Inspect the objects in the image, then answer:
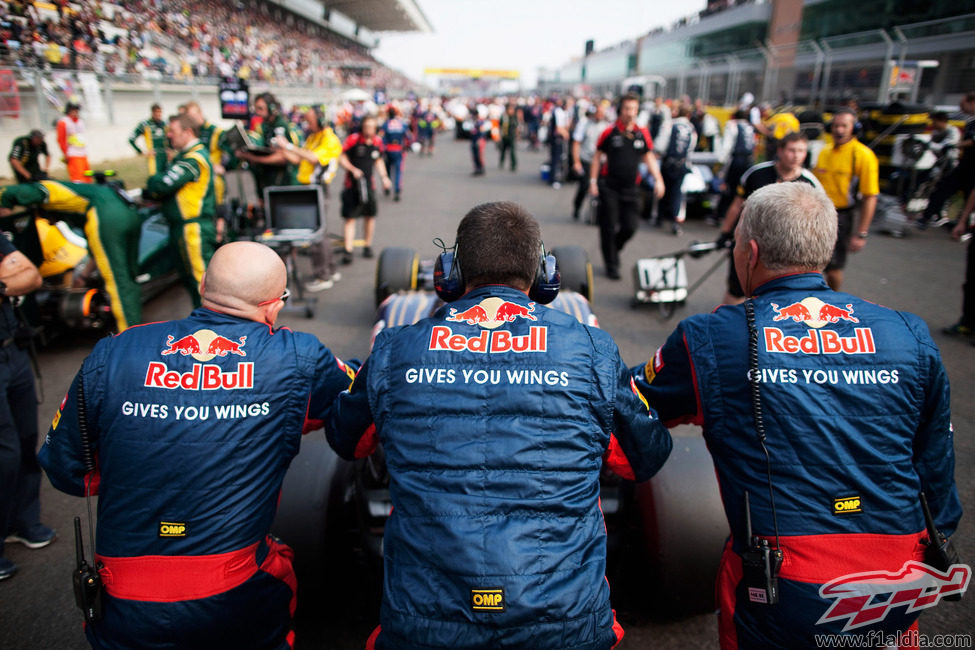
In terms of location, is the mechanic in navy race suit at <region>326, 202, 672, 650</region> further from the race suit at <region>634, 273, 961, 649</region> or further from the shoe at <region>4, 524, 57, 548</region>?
the shoe at <region>4, 524, 57, 548</region>

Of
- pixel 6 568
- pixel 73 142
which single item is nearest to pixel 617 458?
pixel 6 568

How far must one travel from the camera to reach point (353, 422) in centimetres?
174

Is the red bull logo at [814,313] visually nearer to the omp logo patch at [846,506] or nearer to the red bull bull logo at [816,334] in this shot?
the red bull bull logo at [816,334]

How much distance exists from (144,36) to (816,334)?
9133 millimetres

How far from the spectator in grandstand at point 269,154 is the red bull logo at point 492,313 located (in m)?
6.06

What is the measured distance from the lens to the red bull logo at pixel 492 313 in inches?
62.2

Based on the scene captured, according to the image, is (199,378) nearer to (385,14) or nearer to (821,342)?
(821,342)

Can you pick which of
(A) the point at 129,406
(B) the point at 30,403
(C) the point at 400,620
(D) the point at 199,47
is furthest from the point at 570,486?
(D) the point at 199,47

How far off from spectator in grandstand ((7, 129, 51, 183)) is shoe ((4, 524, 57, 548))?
415cm

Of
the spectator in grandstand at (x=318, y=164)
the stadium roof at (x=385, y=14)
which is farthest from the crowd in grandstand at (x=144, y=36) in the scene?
the stadium roof at (x=385, y=14)

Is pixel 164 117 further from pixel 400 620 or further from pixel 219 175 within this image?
pixel 400 620

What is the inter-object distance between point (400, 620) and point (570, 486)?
1.61 feet

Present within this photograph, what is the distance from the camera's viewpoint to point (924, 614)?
247 cm

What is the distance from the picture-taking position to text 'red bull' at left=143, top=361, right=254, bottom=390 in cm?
171
